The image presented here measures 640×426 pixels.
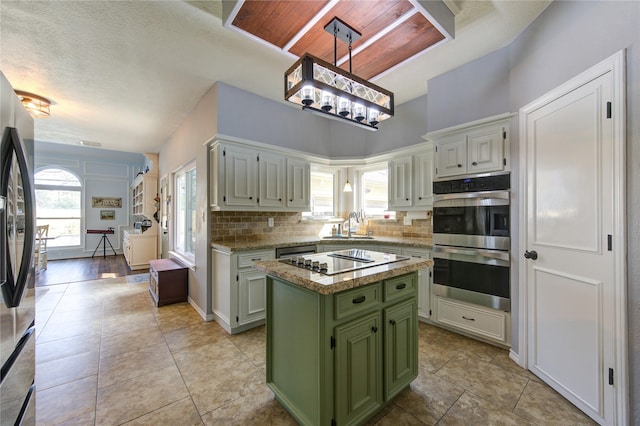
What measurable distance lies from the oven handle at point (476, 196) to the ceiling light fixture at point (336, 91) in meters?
1.31

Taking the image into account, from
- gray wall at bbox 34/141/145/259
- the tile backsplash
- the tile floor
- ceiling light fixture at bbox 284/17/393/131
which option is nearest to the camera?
ceiling light fixture at bbox 284/17/393/131

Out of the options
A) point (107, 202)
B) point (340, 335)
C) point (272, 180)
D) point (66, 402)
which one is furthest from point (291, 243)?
point (107, 202)

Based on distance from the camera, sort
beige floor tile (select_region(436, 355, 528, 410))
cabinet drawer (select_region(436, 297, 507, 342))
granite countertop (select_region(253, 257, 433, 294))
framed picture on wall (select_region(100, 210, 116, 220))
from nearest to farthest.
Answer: granite countertop (select_region(253, 257, 433, 294)), beige floor tile (select_region(436, 355, 528, 410)), cabinet drawer (select_region(436, 297, 507, 342)), framed picture on wall (select_region(100, 210, 116, 220))

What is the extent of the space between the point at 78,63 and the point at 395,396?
14.4ft

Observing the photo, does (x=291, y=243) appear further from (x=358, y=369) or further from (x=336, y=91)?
(x=336, y=91)

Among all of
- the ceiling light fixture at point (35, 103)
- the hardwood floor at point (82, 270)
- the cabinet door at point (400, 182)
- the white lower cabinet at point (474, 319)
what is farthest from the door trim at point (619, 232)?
the hardwood floor at point (82, 270)

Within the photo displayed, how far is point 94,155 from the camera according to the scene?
25.3ft

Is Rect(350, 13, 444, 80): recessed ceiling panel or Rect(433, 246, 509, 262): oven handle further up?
Rect(350, 13, 444, 80): recessed ceiling panel

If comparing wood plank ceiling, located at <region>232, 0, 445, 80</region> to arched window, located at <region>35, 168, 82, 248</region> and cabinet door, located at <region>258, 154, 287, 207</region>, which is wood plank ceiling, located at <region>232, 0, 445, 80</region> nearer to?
cabinet door, located at <region>258, 154, 287, 207</region>

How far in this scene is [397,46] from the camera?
2.12m

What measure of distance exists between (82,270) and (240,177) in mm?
5745

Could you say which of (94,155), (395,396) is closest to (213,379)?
(395,396)

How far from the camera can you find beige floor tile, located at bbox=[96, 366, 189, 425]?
1.75 metres

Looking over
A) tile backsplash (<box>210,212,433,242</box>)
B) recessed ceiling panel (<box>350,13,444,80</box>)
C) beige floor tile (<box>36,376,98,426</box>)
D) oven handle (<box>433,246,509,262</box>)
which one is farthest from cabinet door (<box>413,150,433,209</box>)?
beige floor tile (<box>36,376,98,426</box>)
